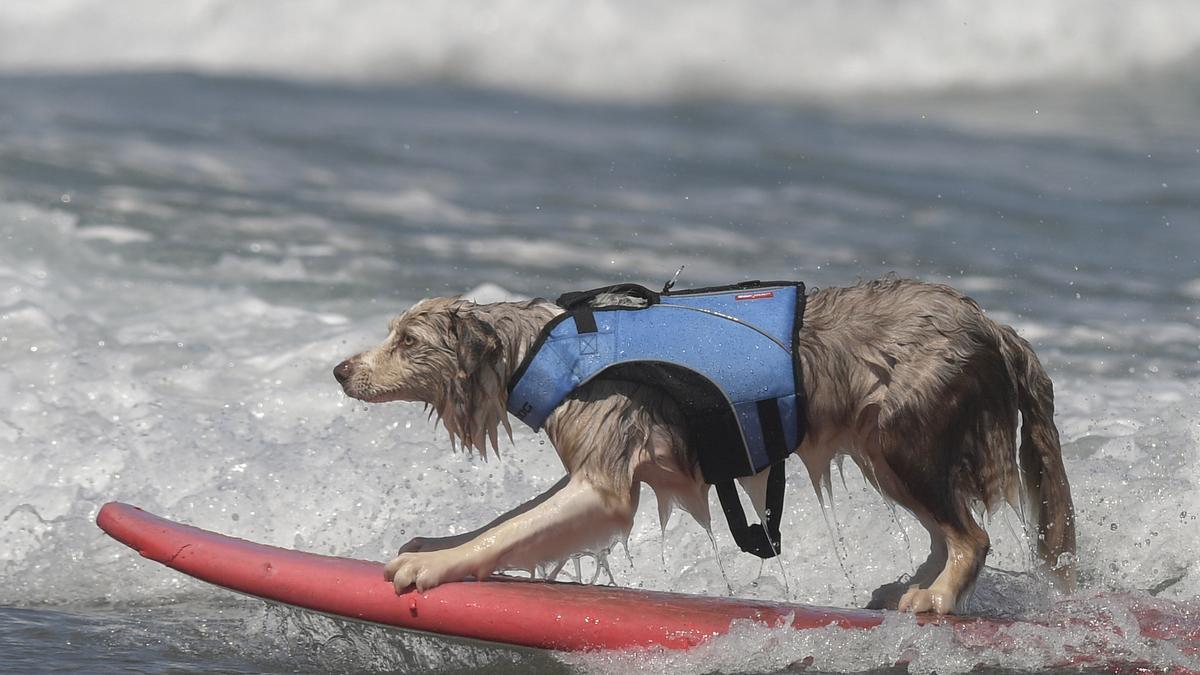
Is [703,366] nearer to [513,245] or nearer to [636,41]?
[513,245]

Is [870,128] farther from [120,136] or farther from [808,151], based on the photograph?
[120,136]

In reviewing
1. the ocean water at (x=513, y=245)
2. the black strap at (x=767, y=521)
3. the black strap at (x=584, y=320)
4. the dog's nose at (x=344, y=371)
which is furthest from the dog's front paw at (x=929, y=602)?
the dog's nose at (x=344, y=371)

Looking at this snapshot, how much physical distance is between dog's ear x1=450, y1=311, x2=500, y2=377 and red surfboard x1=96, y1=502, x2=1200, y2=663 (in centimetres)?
71

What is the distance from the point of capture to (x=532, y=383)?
194 inches

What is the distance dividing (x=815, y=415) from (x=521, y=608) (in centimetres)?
114

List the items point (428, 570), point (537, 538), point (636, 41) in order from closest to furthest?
point (537, 538) → point (428, 570) → point (636, 41)

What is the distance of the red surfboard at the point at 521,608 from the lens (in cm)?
500

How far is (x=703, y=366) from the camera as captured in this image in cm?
491

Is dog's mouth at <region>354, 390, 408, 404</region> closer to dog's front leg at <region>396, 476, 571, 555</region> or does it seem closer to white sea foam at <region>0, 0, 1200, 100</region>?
dog's front leg at <region>396, 476, 571, 555</region>

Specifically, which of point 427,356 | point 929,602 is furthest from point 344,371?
point 929,602

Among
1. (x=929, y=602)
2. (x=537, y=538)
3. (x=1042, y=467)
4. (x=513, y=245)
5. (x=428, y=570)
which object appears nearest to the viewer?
(x=537, y=538)

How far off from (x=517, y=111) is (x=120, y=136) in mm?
5024

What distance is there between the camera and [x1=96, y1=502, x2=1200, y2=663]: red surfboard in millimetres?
5000

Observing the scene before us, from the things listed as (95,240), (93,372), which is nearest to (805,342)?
(93,372)
